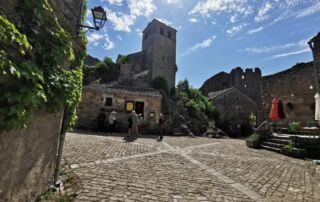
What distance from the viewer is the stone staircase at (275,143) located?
9.73 m

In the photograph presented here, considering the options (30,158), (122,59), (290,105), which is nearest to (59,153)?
(30,158)

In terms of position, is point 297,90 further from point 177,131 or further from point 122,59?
point 122,59

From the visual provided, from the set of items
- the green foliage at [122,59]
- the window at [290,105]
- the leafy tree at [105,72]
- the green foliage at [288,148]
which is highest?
the green foliage at [122,59]

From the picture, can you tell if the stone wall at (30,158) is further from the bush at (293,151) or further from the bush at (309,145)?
the bush at (309,145)

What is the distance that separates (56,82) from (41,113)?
58 centimetres

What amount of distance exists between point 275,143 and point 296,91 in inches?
335

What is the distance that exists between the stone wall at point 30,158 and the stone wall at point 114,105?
1361 centimetres

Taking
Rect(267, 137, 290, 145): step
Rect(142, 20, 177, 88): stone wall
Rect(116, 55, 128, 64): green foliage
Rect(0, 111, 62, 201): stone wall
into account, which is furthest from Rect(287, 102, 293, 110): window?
Rect(116, 55, 128, 64): green foliage

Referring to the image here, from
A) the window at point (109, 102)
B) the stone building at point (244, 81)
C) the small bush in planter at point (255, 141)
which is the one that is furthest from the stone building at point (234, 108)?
the window at point (109, 102)

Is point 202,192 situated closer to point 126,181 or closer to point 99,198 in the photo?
point 126,181

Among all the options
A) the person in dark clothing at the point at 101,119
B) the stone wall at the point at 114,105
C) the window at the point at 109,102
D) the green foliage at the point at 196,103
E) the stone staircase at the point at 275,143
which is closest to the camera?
the stone staircase at the point at 275,143

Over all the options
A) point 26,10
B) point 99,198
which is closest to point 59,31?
point 26,10

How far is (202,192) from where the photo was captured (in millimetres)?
3590

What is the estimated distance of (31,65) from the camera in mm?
2150
